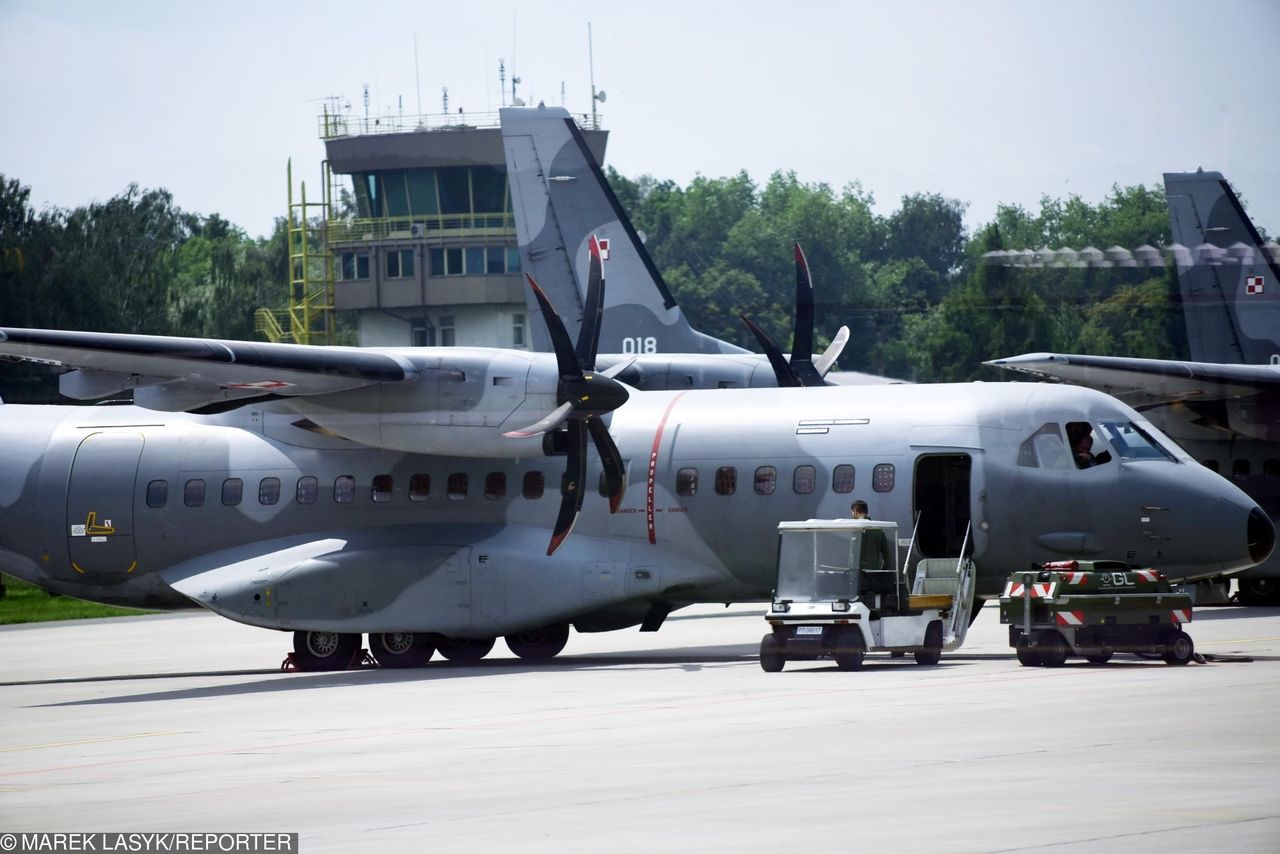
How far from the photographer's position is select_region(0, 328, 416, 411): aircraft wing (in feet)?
66.5

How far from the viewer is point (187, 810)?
11547 mm

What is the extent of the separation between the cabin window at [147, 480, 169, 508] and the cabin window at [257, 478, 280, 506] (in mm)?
1462

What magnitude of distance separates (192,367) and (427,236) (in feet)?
158

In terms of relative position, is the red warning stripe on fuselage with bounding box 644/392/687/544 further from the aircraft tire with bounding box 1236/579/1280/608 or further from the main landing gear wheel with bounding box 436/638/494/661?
the aircraft tire with bounding box 1236/579/1280/608

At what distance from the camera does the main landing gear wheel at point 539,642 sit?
24875mm

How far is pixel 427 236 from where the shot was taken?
226 ft

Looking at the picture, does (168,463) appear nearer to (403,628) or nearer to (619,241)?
(403,628)

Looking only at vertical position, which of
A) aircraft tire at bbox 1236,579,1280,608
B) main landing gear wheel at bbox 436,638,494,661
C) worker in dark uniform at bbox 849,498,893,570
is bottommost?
aircraft tire at bbox 1236,579,1280,608

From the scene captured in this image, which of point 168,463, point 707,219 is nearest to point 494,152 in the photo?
point 707,219

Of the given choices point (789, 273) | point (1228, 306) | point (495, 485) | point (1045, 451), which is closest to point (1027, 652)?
point (1045, 451)

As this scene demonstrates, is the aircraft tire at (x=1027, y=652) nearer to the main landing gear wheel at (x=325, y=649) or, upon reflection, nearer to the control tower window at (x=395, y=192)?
the main landing gear wheel at (x=325, y=649)

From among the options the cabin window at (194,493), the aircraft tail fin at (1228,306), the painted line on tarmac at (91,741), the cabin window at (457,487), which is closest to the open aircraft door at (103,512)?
the cabin window at (194,493)

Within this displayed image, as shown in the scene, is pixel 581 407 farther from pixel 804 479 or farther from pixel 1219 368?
pixel 1219 368

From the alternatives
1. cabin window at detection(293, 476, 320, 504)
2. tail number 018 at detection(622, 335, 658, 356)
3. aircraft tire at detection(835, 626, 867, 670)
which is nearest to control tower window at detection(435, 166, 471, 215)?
tail number 018 at detection(622, 335, 658, 356)
